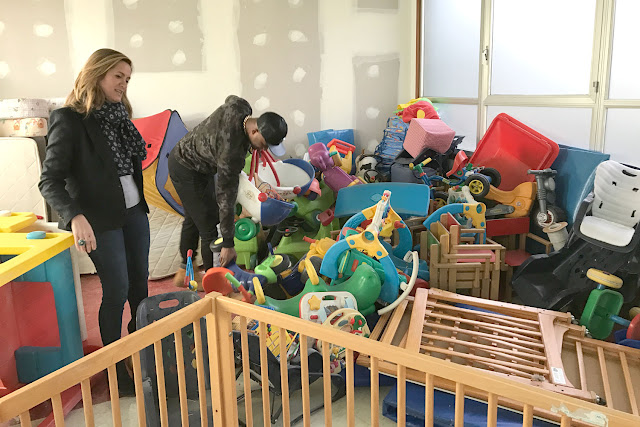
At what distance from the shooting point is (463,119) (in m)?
4.28

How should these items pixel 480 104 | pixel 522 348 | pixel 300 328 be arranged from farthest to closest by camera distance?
pixel 480 104 < pixel 522 348 < pixel 300 328

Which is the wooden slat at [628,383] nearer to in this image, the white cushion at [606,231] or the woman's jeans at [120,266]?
the white cushion at [606,231]

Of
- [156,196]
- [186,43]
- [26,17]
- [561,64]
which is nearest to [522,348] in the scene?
[561,64]

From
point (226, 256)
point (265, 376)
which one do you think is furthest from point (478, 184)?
point (265, 376)

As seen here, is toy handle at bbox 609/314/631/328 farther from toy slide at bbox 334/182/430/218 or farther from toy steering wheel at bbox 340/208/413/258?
toy slide at bbox 334/182/430/218

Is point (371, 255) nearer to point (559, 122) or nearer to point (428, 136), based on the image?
point (428, 136)

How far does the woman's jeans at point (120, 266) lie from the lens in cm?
212

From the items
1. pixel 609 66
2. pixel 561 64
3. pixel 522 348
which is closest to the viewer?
pixel 522 348

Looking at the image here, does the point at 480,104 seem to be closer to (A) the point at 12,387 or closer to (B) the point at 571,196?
(B) the point at 571,196

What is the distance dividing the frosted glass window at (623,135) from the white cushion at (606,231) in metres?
0.51

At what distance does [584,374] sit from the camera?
2115mm

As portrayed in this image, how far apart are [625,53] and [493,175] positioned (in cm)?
95

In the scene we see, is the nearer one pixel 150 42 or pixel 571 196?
pixel 571 196

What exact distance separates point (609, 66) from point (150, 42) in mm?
3166
